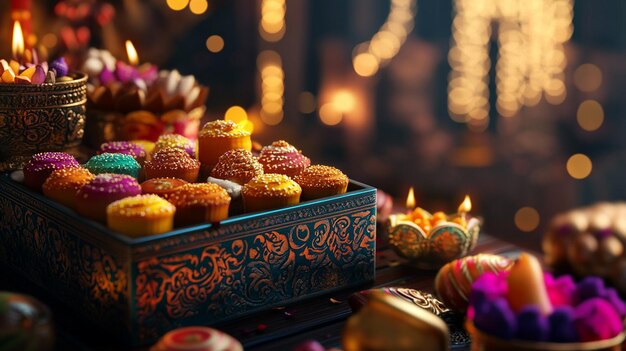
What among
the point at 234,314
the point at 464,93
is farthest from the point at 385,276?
the point at 464,93

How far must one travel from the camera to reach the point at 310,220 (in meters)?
1.61

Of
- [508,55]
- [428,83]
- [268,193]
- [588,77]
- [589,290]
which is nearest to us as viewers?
[589,290]

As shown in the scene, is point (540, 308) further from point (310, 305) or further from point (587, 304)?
point (310, 305)

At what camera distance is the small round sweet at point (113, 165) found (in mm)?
1716

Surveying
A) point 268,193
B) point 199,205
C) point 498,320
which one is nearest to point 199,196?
point 199,205

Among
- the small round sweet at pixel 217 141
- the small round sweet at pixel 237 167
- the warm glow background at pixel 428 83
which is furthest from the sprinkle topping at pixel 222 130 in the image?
the warm glow background at pixel 428 83

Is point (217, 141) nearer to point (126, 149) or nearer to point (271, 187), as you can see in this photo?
point (126, 149)

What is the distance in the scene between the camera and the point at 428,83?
4.33 meters

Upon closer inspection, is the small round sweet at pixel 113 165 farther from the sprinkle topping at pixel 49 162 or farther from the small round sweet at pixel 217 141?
the small round sweet at pixel 217 141

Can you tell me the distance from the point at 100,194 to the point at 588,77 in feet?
9.27

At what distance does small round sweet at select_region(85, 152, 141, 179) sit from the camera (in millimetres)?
1716

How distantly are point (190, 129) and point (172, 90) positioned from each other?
0.34ft

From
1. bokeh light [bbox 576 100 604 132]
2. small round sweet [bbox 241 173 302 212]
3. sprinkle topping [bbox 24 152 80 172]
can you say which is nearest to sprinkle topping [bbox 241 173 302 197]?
small round sweet [bbox 241 173 302 212]

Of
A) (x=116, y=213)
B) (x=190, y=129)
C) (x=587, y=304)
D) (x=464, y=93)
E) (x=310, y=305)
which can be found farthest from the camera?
(x=464, y=93)
